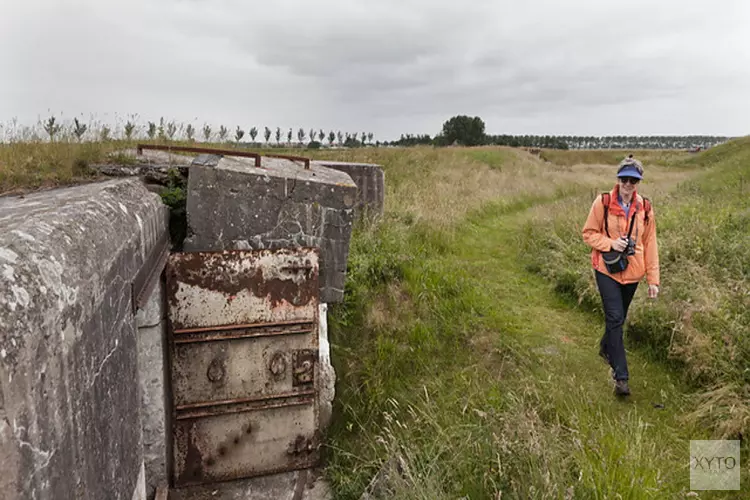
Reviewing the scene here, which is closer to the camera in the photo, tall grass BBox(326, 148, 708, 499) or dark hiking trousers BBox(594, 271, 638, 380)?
tall grass BBox(326, 148, 708, 499)

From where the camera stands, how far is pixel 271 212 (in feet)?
11.9

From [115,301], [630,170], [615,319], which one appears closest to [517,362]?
[615,319]

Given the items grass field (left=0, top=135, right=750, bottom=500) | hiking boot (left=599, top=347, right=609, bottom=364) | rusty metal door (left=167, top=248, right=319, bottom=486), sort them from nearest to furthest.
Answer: grass field (left=0, top=135, right=750, bottom=500)
rusty metal door (left=167, top=248, right=319, bottom=486)
hiking boot (left=599, top=347, right=609, bottom=364)

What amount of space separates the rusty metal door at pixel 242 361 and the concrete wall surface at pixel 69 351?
39.3 inches

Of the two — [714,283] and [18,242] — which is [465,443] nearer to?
[18,242]

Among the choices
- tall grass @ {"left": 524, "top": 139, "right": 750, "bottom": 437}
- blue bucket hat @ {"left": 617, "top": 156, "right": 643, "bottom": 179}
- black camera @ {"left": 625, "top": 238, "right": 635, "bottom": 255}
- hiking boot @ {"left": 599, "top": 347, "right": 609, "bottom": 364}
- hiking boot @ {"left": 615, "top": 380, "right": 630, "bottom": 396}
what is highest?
blue bucket hat @ {"left": 617, "top": 156, "right": 643, "bottom": 179}

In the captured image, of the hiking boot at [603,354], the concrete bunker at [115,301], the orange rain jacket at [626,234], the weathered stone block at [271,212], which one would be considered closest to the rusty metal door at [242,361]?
the concrete bunker at [115,301]

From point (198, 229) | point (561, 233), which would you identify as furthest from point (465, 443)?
point (561, 233)

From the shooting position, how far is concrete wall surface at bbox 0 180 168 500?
44.1 inches

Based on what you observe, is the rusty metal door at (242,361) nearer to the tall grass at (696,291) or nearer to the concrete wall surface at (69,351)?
the concrete wall surface at (69,351)

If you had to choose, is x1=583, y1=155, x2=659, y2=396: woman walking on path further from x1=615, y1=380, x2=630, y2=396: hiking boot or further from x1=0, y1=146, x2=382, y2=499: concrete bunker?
x1=0, y1=146, x2=382, y2=499: concrete bunker

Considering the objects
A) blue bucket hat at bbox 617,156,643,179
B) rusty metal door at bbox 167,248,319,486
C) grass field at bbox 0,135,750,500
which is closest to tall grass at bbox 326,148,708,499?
grass field at bbox 0,135,750,500

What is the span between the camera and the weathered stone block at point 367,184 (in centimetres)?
838

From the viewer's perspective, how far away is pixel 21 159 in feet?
11.6
